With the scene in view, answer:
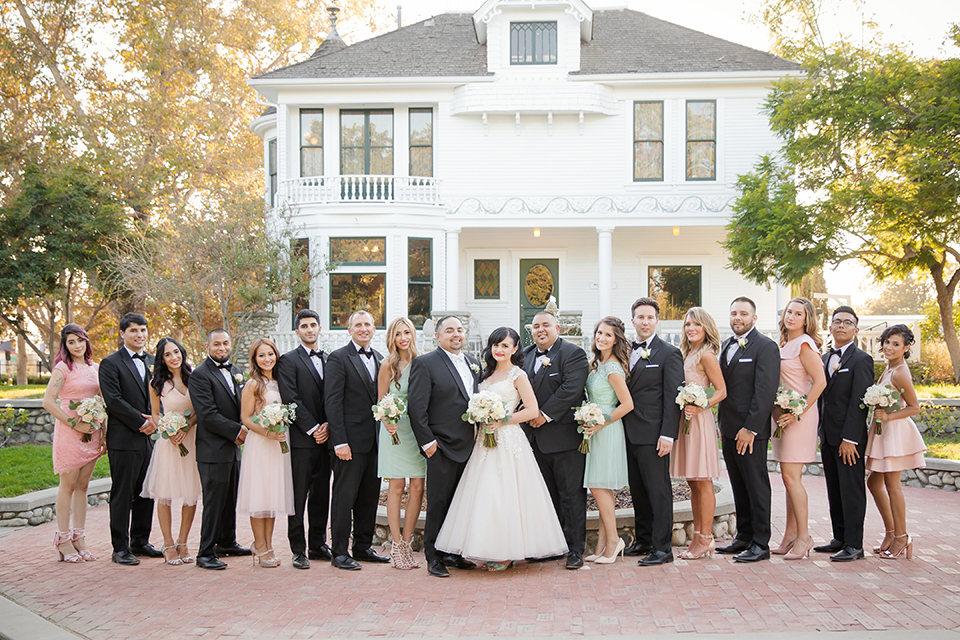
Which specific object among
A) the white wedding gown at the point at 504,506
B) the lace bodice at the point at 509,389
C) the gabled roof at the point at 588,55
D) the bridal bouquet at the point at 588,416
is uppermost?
the gabled roof at the point at 588,55

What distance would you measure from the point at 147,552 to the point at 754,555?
5.63 m

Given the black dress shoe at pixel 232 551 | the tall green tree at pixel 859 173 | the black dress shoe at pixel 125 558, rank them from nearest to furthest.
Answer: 1. the black dress shoe at pixel 125 558
2. the black dress shoe at pixel 232 551
3. the tall green tree at pixel 859 173

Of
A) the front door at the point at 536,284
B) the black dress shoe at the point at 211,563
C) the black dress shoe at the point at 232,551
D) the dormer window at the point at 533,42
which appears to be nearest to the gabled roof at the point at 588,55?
the dormer window at the point at 533,42

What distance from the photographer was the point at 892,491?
714 centimetres

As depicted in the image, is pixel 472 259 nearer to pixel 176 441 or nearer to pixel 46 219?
pixel 46 219

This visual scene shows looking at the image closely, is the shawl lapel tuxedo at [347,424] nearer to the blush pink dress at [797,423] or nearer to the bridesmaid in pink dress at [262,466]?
the bridesmaid in pink dress at [262,466]

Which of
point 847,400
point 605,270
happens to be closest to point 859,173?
point 605,270

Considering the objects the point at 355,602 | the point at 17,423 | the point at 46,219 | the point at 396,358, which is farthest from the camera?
the point at 46,219

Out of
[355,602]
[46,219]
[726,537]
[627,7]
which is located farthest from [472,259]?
[355,602]

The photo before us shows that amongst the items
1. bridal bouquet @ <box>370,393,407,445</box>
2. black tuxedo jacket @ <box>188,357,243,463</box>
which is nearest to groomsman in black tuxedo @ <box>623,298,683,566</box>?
bridal bouquet @ <box>370,393,407,445</box>

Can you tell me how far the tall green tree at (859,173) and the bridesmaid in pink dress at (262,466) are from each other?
14.0 meters

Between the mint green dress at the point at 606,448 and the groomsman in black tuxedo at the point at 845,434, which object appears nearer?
the mint green dress at the point at 606,448

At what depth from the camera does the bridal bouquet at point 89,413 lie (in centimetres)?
736

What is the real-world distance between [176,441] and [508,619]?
3.45 meters
